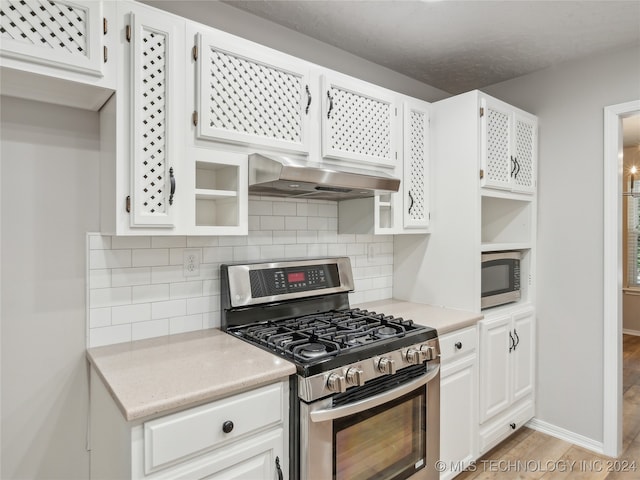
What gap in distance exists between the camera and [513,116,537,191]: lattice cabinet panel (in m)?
2.59

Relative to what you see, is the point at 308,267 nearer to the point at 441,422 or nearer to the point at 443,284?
the point at 443,284

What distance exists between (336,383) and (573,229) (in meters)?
2.10

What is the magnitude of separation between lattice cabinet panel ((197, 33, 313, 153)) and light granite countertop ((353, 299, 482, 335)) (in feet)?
3.64

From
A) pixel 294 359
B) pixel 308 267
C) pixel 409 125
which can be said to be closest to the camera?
pixel 294 359

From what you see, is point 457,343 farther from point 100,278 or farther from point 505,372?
point 100,278

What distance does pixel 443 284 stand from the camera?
2.49m

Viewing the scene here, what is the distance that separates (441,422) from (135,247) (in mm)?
1741

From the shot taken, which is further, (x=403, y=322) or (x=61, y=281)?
(x=403, y=322)

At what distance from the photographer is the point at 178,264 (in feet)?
6.07

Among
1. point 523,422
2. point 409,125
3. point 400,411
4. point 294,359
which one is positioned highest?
Result: point 409,125

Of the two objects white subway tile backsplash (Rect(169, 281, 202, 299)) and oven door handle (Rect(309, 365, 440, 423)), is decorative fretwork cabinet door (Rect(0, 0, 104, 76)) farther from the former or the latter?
oven door handle (Rect(309, 365, 440, 423))

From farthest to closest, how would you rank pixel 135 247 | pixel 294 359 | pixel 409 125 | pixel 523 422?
1. pixel 523 422
2. pixel 409 125
3. pixel 135 247
4. pixel 294 359

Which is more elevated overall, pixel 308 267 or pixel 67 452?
pixel 308 267

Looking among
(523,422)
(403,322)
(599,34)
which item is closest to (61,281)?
(403,322)
